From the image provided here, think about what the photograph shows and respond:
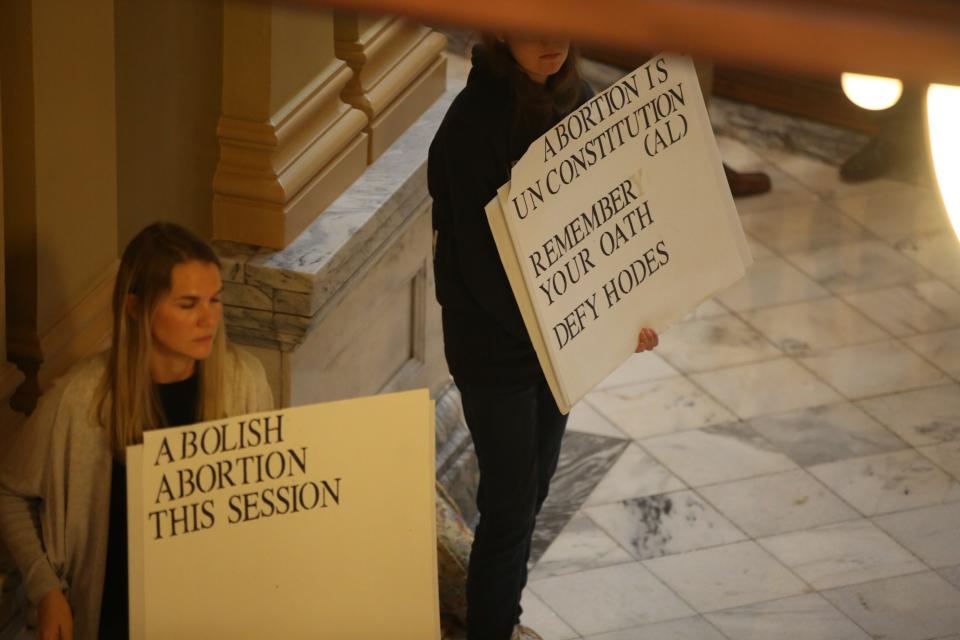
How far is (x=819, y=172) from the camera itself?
7.50 meters

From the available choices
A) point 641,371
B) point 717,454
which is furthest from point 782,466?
point 641,371

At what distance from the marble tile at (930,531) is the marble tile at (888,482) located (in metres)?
0.04

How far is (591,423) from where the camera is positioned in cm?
514

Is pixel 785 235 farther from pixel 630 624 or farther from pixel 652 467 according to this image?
pixel 630 624

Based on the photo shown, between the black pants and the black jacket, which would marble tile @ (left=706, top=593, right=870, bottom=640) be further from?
the black jacket

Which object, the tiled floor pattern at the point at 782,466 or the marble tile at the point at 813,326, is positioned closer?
the tiled floor pattern at the point at 782,466

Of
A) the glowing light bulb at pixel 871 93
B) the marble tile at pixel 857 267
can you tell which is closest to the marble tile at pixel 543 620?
the marble tile at pixel 857 267

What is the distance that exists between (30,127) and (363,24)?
1.63 metres

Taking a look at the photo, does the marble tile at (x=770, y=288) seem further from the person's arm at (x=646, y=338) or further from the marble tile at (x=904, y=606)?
the person's arm at (x=646, y=338)

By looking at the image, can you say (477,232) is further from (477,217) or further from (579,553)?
(579,553)

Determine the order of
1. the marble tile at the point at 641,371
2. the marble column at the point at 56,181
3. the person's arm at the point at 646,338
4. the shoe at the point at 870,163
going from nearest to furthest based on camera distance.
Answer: the marble column at the point at 56,181 → the person's arm at the point at 646,338 → the marble tile at the point at 641,371 → the shoe at the point at 870,163

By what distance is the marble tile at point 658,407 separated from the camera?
5125 millimetres

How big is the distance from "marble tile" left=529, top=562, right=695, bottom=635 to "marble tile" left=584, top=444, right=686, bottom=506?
1.32 ft

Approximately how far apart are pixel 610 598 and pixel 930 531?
1.14 m
